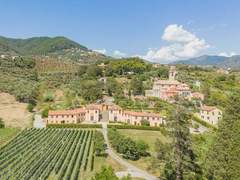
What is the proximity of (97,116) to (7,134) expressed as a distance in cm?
2149

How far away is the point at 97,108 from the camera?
68812mm

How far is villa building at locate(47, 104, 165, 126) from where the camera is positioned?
67.1m

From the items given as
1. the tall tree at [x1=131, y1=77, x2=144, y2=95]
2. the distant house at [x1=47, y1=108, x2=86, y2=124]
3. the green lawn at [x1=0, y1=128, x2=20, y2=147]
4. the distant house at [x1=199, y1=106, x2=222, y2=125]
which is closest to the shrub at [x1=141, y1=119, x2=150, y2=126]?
the distant house at [x1=47, y1=108, x2=86, y2=124]

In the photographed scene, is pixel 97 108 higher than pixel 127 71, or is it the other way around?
pixel 127 71

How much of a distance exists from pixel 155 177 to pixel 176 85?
60490mm

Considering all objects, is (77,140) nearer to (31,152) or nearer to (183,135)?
(31,152)

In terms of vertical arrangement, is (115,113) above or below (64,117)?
above

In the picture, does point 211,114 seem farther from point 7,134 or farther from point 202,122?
point 7,134

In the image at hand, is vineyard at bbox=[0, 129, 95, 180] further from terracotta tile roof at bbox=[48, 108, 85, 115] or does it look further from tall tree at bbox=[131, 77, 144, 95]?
tall tree at bbox=[131, 77, 144, 95]

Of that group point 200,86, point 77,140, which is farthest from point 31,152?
point 200,86

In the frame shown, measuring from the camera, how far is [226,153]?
3077 centimetres

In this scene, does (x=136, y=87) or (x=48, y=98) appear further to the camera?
(x=136, y=87)

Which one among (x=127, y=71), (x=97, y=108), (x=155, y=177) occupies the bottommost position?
(x=155, y=177)

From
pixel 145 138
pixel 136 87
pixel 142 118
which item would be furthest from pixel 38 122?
pixel 136 87
